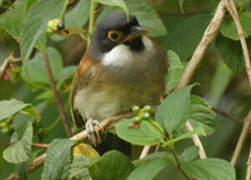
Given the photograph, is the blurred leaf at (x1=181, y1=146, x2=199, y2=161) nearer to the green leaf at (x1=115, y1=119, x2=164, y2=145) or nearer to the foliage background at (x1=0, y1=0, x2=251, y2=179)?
the green leaf at (x1=115, y1=119, x2=164, y2=145)

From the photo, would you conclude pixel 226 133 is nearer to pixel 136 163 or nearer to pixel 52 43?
pixel 52 43

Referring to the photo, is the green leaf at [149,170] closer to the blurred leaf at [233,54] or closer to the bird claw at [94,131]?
the bird claw at [94,131]

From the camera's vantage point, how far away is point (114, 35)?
2.60m

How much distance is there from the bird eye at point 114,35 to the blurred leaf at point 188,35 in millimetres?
431

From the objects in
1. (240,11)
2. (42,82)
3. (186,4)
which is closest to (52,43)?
(42,82)

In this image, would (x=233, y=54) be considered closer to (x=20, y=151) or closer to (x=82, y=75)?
(x=82, y=75)

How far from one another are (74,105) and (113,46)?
0.51 m

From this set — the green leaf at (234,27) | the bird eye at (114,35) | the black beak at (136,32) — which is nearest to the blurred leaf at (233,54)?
the green leaf at (234,27)

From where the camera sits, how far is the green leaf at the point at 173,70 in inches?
101

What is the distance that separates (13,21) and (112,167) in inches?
34.5

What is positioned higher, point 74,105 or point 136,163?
point 136,163

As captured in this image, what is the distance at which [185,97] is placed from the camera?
170cm

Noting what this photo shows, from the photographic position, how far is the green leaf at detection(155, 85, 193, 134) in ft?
5.43

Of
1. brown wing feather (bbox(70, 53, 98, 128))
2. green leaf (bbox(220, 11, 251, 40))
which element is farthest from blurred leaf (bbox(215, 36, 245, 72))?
brown wing feather (bbox(70, 53, 98, 128))
